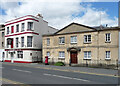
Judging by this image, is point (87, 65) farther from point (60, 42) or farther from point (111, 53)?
point (60, 42)

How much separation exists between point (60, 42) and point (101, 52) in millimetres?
8190

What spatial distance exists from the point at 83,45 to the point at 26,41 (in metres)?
13.2

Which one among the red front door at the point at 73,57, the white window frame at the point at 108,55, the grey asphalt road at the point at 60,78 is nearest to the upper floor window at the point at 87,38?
the red front door at the point at 73,57

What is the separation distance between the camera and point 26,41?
2802 centimetres

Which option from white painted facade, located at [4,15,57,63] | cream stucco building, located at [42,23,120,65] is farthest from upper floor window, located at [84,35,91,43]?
white painted facade, located at [4,15,57,63]

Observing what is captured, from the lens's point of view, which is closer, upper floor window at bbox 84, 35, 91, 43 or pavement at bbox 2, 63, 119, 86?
pavement at bbox 2, 63, 119, 86

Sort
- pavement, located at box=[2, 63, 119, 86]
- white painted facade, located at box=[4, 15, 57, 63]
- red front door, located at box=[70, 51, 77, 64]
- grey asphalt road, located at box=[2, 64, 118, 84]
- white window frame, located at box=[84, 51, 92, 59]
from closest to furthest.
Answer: grey asphalt road, located at box=[2, 64, 118, 84]
pavement, located at box=[2, 63, 119, 86]
white window frame, located at box=[84, 51, 92, 59]
red front door, located at box=[70, 51, 77, 64]
white painted facade, located at box=[4, 15, 57, 63]

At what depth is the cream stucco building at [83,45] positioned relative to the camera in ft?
63.1

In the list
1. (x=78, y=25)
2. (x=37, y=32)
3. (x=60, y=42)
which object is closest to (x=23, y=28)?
(x=37, y=32)

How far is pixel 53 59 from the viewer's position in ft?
82.0

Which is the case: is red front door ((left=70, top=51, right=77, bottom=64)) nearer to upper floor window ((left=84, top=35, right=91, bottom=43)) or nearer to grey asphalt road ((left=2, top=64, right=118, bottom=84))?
upper floor window ((left=84, top=35, right=91, bottom=43))

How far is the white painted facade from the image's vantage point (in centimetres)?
2794

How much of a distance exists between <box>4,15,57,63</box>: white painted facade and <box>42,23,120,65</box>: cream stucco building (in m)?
3.18

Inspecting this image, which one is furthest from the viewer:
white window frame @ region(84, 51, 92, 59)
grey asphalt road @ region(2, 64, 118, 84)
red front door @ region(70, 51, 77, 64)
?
red front door @ region(70, 51, 77, 64)
